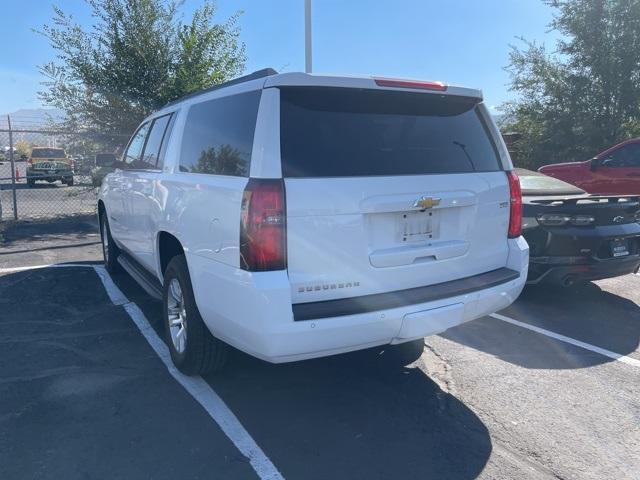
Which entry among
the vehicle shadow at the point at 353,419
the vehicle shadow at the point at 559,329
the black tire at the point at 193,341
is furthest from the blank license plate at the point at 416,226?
the vehicle shadow at the point at 559,329

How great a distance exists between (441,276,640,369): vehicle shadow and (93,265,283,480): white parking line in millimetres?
2302

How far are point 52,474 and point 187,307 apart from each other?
50.0 inches

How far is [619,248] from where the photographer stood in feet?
18.8

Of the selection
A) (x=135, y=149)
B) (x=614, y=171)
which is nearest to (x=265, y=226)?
(x=135, y=149)

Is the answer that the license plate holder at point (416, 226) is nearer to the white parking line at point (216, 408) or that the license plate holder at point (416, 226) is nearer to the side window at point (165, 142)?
the white parking line at point (216, 408)

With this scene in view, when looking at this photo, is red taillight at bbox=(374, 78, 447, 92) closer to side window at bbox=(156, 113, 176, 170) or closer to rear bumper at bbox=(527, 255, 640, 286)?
side window at bbox=(156, 113, 176, 170)

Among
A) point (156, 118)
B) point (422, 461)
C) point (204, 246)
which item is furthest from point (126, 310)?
point (422, 461)

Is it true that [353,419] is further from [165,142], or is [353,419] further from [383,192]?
[165,142]

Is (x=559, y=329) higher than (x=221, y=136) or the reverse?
the reverse

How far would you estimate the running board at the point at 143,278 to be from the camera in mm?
4730

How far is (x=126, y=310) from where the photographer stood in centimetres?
571

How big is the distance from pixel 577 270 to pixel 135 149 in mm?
4804

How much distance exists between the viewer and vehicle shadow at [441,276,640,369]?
4.54 m

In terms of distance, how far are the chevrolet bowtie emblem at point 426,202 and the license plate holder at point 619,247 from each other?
3187 millimetres
